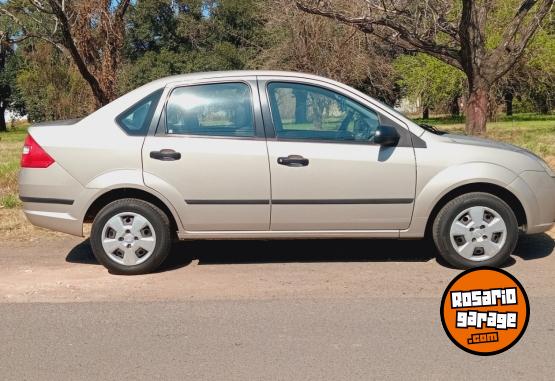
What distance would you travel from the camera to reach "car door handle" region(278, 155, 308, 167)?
542 centimetres

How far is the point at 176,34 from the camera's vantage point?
39.7m

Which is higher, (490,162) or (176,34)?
(176,34)

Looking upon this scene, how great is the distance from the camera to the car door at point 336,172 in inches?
214

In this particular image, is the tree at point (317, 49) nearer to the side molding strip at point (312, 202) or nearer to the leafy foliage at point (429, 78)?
the leafy foliage at point (429, 78)

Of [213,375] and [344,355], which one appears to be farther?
[344,355]

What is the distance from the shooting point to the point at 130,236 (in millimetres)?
5535

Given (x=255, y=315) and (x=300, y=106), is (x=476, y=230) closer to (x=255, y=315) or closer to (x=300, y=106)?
(x=300, y=106)

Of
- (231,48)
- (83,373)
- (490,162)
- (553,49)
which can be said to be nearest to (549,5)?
(490,162)

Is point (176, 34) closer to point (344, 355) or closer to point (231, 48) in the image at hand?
point (231, 48)

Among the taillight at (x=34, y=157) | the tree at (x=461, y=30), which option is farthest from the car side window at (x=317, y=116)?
the tree at (x=461, y=30)

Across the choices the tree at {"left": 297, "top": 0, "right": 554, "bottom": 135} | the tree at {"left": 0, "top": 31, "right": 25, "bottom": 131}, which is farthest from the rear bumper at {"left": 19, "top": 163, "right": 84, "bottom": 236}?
the tree at {"left": 0, "top": 31, "right": 25, "bottom": 131}

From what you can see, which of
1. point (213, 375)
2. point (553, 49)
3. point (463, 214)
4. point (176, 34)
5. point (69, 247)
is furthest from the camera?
point (176, 34)

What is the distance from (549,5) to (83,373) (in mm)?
11556

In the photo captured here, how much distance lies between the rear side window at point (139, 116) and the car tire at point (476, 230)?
9.16ft
